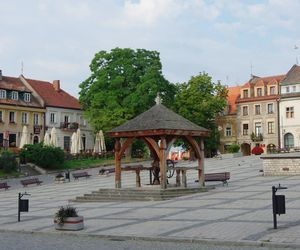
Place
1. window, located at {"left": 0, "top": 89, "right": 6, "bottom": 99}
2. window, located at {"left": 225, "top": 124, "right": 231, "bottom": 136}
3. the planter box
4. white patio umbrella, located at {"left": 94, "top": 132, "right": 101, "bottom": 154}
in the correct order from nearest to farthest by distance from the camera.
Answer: the planter box < white patio umbrella, located at {"left": 94, "top": 132, "right": 101, "bottom": 154} < window, located at {"left": 0, "top": 89, "right": 6, "bottom": 99} < window, located at {"left": 225, "top": 124, "right": 231, "bottom": 136}

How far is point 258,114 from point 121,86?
24.7 m

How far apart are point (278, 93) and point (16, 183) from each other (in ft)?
141

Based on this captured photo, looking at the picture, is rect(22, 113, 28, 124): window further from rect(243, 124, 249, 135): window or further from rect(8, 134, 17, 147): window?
rect(243, 124, 249, 135): window

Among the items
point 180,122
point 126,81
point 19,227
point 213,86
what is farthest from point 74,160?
point 19,227

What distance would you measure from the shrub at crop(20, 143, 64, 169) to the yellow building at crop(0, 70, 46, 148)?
39.0ft

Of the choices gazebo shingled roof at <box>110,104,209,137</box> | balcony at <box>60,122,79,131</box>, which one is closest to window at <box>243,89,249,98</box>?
balcony at <box>60,122,79,131</box>

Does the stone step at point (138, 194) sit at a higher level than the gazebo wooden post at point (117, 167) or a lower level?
lower

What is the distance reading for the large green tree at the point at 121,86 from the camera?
178 feet

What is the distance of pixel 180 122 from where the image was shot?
2509 centimetres

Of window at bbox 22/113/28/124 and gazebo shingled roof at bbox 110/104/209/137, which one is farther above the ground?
window at bbox 22/113/28/124

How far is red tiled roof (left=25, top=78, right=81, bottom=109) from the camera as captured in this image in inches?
2648

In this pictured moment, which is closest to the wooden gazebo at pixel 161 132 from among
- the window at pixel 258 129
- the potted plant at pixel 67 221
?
the potted plant at pixel 67 221

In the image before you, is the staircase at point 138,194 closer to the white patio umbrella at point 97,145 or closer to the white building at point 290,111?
the white patio umbrella at point 97,145

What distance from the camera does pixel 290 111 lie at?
69.4 metres
